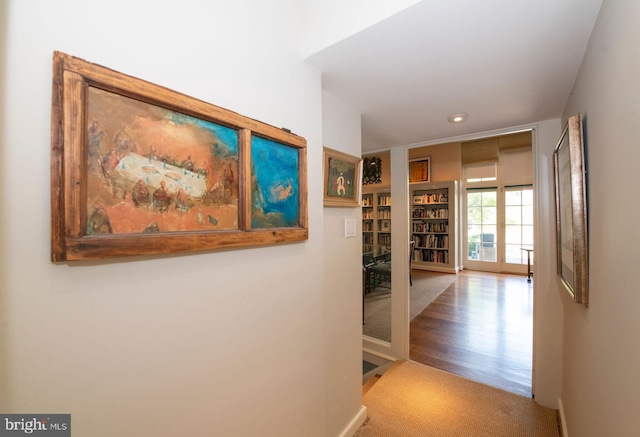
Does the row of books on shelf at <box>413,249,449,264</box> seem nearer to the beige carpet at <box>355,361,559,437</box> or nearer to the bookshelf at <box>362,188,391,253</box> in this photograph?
the bookshelf at <box>362,188,391,253</box>

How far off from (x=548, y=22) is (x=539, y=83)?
1.87 feet

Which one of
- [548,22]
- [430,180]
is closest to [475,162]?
[430,180]

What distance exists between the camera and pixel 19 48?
0.54 metres

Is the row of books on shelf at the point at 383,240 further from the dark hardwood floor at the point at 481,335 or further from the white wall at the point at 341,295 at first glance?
the white wall at the point at 341,295

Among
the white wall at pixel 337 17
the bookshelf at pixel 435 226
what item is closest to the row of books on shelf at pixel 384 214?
the bookshelf at pixel 435 226

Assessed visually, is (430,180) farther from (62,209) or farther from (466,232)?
(62,209)

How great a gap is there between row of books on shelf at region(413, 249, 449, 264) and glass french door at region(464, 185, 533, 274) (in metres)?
0.67

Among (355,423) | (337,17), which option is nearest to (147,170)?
(337,17)

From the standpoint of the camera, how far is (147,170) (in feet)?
2.32

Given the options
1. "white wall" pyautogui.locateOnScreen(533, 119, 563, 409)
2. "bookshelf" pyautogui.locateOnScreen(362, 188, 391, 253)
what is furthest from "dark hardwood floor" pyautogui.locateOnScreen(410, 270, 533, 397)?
"bookshelf" pyautogui.locateOnScreen(362, 188, 391, 253)

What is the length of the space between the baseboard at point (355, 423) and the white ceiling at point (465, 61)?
2168 mm

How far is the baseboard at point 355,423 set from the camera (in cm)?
167

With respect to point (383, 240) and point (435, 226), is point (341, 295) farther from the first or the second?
point (435, 226)

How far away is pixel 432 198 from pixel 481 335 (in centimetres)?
400
